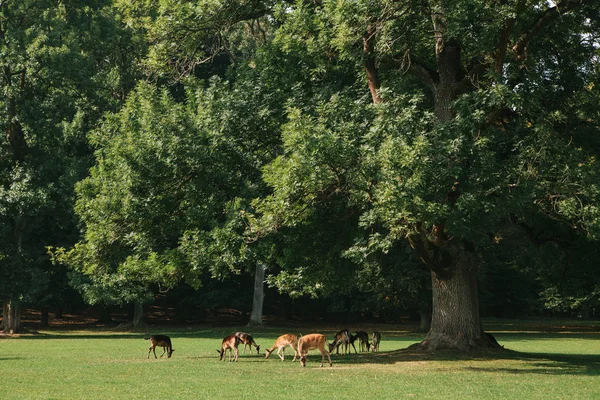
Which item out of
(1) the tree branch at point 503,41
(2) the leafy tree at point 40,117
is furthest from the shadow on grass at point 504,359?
(2) the leafy tree at point 40,117

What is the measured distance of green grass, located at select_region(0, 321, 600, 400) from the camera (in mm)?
15461

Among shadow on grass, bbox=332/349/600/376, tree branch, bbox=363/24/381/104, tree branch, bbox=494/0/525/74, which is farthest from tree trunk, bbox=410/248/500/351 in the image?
tree branch, bbox=494/0/525/74

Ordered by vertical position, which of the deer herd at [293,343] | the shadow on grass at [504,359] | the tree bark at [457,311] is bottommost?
the shadow on grass at [504,359]

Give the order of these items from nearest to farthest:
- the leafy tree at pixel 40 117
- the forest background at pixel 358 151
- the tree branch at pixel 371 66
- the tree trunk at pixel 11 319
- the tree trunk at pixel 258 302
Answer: the forest background at pixel 358 151 → the tree branch at pixel 371 66 → the leafy tree at pixel 40 117 → the tree trunk at pixel 11 319 → the tree trunk at pixel 258 302

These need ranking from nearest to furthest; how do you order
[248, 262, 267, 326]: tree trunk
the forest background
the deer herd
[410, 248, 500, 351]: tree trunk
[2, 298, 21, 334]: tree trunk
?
the forest background → the deer herd → [410, 248, 500, 351]: tree trunk → [2, 298, 21, 334]: tree trunk → [248, 262, 267, 326]: tree trunk

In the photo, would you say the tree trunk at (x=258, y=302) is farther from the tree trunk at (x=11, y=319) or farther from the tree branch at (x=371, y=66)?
the tree branch at (x=371, y=66)

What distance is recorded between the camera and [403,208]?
18766 millimetres

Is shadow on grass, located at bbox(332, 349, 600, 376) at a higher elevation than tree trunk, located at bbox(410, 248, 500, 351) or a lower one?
lower

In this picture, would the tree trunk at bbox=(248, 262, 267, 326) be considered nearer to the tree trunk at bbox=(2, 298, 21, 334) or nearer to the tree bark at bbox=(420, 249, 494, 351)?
the tree trunk at bbox=(2, 298, 21, 334)

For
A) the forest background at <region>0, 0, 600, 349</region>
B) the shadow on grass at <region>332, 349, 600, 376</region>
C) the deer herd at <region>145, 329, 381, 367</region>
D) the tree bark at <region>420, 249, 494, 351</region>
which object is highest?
the forest background at <region>0, 0, 600, 349</region>

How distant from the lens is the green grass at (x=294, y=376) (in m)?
15.5

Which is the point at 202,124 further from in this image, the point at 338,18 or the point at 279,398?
the point at 279,398

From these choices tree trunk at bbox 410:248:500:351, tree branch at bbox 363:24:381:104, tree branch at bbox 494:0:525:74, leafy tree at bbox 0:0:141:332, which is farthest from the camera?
leafy tree at bbox 0:0:141:332

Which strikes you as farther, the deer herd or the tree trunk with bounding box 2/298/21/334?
the tree trunk with bounding box 2/298/21/334
